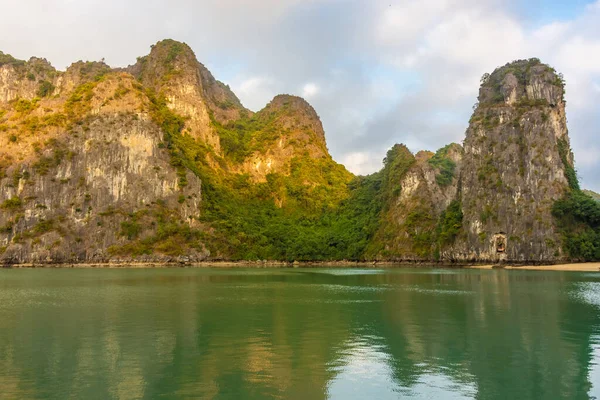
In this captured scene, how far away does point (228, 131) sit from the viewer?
150 metres

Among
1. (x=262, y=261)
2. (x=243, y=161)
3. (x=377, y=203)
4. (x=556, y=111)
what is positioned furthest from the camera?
(x=243, y=161)

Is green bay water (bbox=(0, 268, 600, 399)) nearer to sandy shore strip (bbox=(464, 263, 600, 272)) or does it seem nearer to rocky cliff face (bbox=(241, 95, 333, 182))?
sandy shore strip (bbox=(464, 263, 600, 272))

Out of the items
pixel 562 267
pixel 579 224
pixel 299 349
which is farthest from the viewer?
pixel 579 224

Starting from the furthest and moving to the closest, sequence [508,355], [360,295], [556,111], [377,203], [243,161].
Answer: [243,161]
[377,203]
[556,111]
[360,295]
[508,355]

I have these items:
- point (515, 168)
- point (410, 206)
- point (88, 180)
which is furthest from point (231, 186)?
point (515, 168)

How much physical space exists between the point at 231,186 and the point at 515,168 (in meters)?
69.4

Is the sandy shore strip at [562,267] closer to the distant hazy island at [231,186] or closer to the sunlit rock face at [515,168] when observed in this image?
the sunlit rock face at [515,168]

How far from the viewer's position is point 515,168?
9256cm

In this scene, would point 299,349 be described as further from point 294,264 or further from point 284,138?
point 284,138

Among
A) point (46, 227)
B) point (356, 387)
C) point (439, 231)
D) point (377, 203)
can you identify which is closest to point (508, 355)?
point (356, 387)

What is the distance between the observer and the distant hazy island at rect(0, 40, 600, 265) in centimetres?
9094

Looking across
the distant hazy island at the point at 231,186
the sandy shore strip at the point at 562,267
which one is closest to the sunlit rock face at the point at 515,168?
the distant hazy island at the point at 231,186

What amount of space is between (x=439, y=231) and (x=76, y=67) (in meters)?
98.1

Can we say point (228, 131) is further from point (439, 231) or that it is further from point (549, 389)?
point (549, 389)
